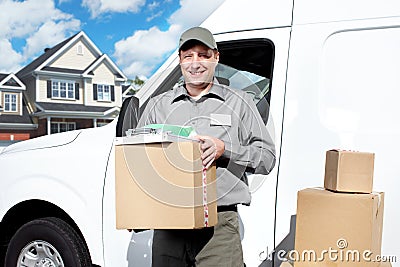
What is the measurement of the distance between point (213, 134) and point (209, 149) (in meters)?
0.23

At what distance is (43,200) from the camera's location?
11.8 feet

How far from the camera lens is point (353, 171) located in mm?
2434

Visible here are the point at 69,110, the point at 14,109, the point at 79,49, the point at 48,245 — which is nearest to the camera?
the point at 48,245

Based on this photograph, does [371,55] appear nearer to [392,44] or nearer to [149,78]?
[392,44]

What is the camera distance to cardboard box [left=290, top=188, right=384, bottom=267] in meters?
2.36

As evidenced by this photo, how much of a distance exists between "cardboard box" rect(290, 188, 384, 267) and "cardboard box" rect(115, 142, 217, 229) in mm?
545

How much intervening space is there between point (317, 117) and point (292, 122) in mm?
142

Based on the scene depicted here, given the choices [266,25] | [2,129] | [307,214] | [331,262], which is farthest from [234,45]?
[2,129]

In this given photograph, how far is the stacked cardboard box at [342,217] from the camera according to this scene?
7.74 ft

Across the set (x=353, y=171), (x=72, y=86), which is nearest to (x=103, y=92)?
(x=72, y=86)

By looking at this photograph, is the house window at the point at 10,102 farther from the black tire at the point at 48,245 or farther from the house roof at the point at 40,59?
the black tire at the point at 48,245

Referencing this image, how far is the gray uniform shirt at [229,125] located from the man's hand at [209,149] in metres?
0.14

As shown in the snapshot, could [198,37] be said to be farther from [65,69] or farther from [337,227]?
[65,69]

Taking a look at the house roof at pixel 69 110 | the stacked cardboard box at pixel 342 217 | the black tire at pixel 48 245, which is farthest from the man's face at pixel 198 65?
the house roof at pixel 69 110
